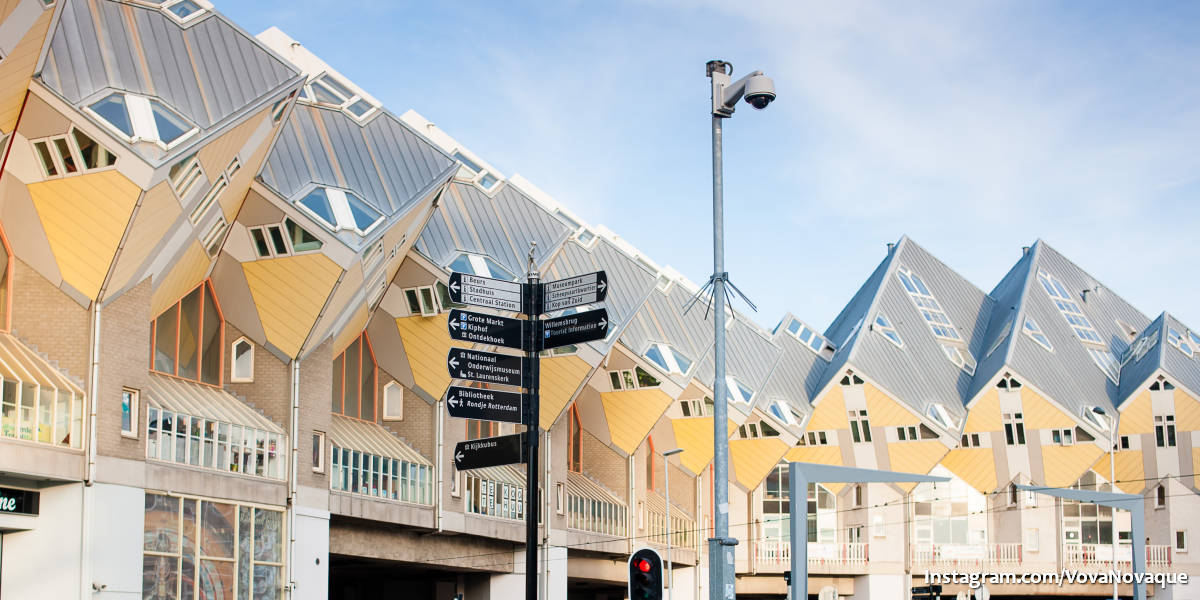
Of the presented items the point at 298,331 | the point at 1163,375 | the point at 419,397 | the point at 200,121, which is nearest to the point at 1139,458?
the point at 1163,375

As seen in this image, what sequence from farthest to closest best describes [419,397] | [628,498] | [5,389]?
[628,498] → [419,397] → [5,389]

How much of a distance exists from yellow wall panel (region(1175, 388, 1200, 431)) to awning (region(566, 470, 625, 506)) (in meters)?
29.7

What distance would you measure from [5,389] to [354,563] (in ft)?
53.8

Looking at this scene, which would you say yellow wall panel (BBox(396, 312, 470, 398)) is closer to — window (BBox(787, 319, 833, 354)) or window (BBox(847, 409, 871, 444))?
window (BBox(847, 409, 871, 444))

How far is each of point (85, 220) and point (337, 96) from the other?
35.4 feet

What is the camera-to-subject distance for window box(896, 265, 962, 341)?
67438 millimetres

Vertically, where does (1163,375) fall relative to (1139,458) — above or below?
above

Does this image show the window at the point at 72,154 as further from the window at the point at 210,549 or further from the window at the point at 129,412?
the window at the point at 210,549

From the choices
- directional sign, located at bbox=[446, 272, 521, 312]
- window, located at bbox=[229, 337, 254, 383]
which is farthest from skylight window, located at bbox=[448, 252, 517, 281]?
directional sign, located at bbox=[446, 272, 521, 312]

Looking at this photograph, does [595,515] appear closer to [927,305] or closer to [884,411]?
[884,411]

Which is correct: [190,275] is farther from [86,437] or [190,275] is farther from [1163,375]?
[1163,375]

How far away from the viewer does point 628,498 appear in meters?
48.0

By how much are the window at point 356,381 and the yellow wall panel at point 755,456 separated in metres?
24.8

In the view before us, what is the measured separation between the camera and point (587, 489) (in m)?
45.4
